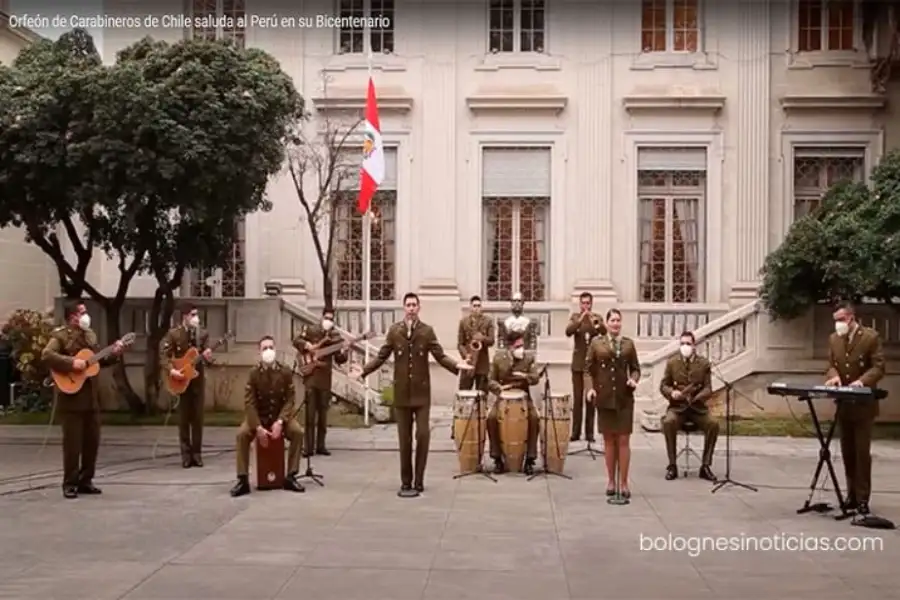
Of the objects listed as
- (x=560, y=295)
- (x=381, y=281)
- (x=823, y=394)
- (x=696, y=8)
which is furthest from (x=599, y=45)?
(x=823, y=394)

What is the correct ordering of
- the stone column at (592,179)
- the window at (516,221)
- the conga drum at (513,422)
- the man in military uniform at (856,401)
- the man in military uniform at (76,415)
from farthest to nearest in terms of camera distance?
the window at (516,221)
the stone column at (592,179)
the conga drum at (513,422)
the man in military uniform at (76,415)
the man in military uniform at (856,401)

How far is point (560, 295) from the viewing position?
74.7ft

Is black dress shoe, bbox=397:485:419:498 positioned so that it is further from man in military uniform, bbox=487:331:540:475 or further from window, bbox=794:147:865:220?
window, bbox=794:147:865:220

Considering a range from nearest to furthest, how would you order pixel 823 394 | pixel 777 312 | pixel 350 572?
1. pixel 350 572
2. pixel 823 394
3. pixel 777 312

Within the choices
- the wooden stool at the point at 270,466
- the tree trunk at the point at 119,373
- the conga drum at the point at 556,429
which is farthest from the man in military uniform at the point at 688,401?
the tree trunk at the point at 119,373

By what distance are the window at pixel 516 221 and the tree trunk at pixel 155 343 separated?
678 centimetres

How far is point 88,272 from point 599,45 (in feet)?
38.9

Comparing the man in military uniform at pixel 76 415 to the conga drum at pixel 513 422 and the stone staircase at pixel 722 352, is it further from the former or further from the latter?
the stone staircase at pixel 722 352

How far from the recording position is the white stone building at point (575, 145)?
22.5m

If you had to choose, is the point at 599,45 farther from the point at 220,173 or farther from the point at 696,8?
the point at 220,173

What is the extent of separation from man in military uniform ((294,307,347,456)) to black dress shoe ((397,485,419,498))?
243 cm

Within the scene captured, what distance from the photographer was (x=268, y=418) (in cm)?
1259

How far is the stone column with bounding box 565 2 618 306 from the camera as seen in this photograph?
74.3ft

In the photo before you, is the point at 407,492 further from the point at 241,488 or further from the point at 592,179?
the point at 592,179
